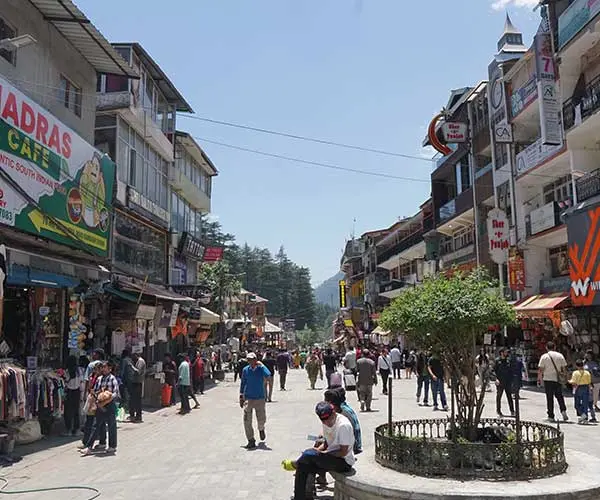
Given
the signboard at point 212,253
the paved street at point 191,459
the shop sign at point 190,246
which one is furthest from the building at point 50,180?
the signboard at point 212,253

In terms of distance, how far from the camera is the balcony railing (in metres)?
19.5

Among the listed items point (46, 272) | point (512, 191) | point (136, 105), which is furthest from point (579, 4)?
point (46, 272)

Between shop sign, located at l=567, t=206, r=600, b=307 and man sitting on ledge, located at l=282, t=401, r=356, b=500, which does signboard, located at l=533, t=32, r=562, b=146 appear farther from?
man sitting on ledge, located at l=282, t=401, r=356, b=500

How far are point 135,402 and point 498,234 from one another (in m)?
18.3

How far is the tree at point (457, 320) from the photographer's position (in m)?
7.21

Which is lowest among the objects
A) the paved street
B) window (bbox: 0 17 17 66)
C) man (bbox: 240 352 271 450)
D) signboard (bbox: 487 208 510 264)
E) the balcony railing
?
the paved street

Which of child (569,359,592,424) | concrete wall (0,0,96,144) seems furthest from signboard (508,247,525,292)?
concrete wall (0,0,96,144)

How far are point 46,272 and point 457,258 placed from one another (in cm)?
2689

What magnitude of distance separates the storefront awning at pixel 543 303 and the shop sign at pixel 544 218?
267cm

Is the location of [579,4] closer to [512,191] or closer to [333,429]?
[512,191]

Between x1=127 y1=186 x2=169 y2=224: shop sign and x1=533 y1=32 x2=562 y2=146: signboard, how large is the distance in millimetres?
15236

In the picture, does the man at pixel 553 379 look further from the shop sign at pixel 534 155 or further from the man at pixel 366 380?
the shop sign at pixel 534 155

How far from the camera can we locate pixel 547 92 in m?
22.0

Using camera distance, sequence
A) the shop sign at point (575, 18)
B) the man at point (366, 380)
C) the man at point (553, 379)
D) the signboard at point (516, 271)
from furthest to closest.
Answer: the signboard at point (516, 271) < the shop sign at point (575, 18) < the man at point (366, 380) < the man at point (553, 379)
